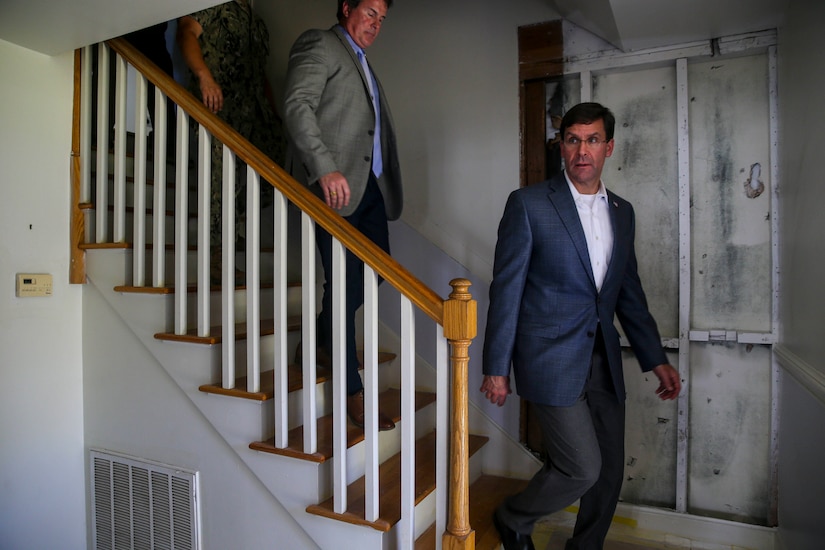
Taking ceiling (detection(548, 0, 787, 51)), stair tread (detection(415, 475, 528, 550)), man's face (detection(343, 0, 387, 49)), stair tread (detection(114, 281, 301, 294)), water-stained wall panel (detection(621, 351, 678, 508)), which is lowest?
stair tread (detection(415, 475, 528, 550))

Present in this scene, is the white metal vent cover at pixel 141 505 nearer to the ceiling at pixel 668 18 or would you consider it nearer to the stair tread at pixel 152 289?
the stair tread at pixel 152 289

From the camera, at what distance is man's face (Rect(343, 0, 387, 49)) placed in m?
1.84

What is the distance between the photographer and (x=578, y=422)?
163 cm

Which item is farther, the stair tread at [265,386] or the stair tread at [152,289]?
the stair tread at [152,289]

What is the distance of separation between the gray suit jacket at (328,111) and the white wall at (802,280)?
149 cm

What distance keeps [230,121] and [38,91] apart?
2.64ft

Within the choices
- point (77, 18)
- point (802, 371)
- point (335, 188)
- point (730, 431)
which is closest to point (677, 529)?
point (730, 431)

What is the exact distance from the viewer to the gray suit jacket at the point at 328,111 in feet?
5.50

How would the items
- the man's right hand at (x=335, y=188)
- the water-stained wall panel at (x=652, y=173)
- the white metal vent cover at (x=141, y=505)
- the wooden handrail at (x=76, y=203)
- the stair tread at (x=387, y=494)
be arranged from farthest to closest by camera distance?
the water-stained wall panel at (x=652, y=173) < the wooden handrail at (x=76, y=203) < the white metal vent cover at (x=141, y=505) < the man's right hand at (x=335, y=188) < the stair tread at (x=387, y=494)

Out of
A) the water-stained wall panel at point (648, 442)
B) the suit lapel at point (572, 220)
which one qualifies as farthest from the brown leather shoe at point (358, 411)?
the water-stained wall panel at point (648, 442)

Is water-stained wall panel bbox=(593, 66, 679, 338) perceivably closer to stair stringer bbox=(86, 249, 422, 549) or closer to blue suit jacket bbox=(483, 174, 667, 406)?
blue suit jacket bbox=(483, 174, 667, 406)

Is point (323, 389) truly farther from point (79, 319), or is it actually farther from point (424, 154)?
point (424, 154)

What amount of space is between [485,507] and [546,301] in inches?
37.3

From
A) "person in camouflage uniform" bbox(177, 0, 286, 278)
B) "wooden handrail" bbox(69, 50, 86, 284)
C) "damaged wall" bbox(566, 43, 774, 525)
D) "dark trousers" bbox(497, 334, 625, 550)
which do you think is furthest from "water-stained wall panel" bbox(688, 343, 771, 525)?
"wooden handrail" bbox(69, 50, 86, 284)
